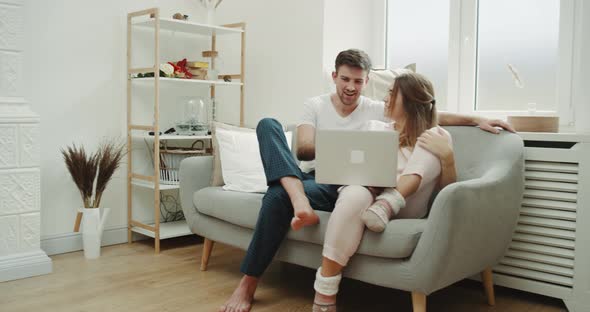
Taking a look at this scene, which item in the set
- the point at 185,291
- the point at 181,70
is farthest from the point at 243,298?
the point at 181,70

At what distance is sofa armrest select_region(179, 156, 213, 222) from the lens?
2.69 metres

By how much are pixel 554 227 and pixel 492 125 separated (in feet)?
1.53

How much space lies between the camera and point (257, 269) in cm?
213

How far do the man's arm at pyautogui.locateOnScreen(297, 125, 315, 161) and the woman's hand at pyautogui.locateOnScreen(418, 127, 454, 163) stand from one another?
1.66 ft

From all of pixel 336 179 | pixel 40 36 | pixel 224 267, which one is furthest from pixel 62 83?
pixel 336 179

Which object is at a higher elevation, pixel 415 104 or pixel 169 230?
pixel 415 104

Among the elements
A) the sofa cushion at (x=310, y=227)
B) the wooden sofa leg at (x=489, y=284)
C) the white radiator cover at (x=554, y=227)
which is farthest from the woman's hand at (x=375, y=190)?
the white radiator cover at (x=554, y=227)

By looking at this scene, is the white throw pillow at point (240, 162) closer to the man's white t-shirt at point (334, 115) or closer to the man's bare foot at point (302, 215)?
the man's white t-shirt at point (334, 115)

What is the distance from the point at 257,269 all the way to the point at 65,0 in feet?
5.94

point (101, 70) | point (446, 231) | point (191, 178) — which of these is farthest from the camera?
point (101, 70)

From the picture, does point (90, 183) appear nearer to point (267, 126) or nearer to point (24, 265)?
point (24, 265)

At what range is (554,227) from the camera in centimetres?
222

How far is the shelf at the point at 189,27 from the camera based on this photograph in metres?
3.06

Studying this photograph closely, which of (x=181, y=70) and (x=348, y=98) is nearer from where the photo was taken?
(x=348, y=98)
